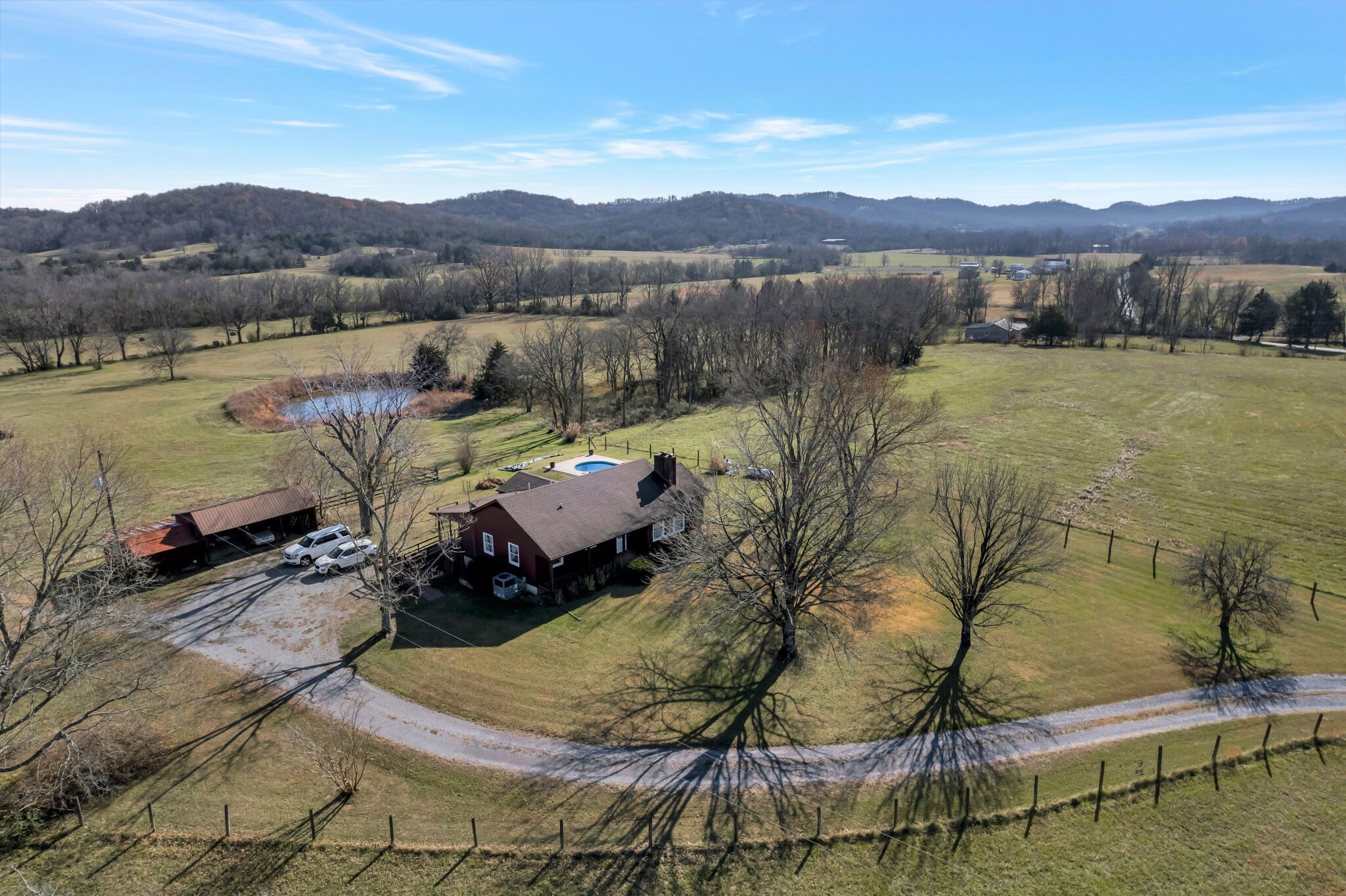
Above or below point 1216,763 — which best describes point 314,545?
above

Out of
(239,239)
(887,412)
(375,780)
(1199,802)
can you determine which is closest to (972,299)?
(887,412)

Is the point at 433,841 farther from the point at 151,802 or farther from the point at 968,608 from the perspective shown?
the point at 968,608

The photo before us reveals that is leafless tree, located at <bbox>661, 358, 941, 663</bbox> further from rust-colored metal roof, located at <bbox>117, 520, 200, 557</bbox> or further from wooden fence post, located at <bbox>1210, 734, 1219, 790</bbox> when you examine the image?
rust-colored metal roof, located at <bbox>117, 520, 200, 557</bbox>

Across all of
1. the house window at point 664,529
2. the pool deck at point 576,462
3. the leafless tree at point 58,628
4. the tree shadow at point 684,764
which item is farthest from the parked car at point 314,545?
the tree shadow at point 684,764

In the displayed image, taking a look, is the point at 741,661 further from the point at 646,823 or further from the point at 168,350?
the point at 168,350

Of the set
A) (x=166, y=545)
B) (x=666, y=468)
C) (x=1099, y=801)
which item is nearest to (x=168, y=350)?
(x=166, y=545)
